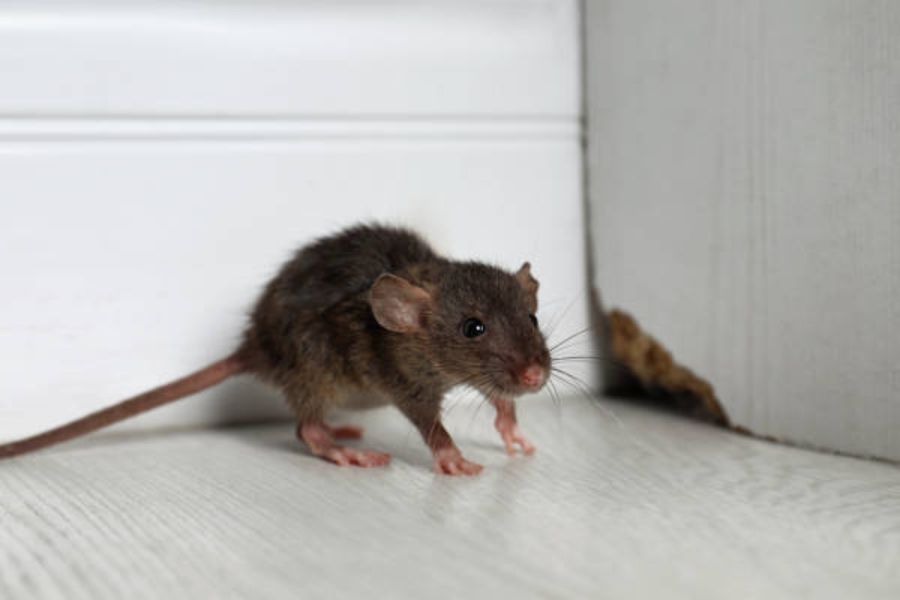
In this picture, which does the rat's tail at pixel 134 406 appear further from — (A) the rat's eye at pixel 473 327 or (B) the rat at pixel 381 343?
(A) the rat's eye at pixel 473 327

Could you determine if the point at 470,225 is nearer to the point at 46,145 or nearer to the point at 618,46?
the point at 618,46

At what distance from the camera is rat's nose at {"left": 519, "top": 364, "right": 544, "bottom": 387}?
7.51 feet

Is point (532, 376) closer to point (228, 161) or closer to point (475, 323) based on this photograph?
point (475, 323)

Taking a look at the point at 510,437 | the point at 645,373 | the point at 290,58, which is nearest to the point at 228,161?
the point at 290,58

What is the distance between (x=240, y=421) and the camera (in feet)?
9.57

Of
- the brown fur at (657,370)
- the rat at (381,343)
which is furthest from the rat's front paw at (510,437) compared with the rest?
the brown fur at (657,370)

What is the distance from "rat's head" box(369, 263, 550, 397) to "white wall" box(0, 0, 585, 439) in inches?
21.9

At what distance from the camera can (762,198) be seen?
253 cm

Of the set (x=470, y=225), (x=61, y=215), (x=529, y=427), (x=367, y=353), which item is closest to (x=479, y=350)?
(x=367, y=353)

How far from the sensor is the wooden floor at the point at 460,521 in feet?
5.27

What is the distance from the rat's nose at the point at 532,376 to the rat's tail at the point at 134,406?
0.68 meters

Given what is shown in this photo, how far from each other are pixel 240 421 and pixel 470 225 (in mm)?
748

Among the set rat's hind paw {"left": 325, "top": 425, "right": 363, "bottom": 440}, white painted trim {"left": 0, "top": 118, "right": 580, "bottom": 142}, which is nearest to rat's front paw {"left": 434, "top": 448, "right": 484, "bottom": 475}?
rat's hind paw {"left": 325, "top": 425, "right": 363, "bottom": 440}

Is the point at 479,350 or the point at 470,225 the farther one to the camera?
the point at 470,225
